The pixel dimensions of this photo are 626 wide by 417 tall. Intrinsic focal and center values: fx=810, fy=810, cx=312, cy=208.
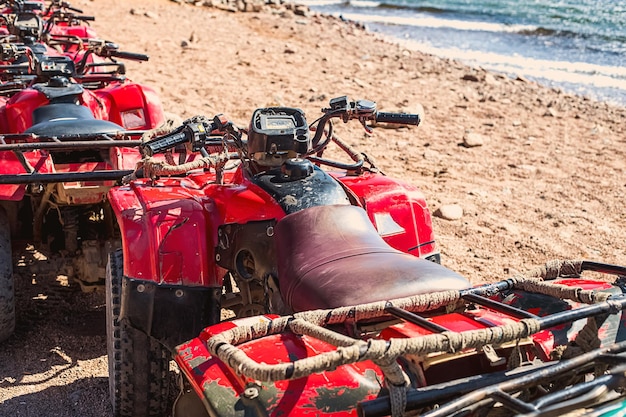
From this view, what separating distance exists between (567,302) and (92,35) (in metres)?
7.89

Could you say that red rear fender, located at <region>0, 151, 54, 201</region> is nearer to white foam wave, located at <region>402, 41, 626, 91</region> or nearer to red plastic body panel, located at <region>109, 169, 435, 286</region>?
red plastic body panel, located at <region>109, 169, 435, 286</region>

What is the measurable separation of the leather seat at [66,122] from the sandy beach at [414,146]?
2.66 ft

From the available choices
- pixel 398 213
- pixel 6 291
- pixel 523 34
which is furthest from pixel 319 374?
pixel 523 34

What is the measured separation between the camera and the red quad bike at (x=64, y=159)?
169 inches

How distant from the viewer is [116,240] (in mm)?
4652

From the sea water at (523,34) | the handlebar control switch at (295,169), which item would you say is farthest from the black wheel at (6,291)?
the sea water at (523,34)

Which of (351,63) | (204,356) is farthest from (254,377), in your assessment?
(351,63)

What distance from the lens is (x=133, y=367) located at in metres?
3.48

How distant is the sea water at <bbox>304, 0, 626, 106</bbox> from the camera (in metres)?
15.9

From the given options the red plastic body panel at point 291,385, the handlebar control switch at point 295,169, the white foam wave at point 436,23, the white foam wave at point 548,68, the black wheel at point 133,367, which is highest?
the handlebar control switch at point 295,169

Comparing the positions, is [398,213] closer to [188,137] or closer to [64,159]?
[188,137]

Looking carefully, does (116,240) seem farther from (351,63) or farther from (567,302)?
(351,63)

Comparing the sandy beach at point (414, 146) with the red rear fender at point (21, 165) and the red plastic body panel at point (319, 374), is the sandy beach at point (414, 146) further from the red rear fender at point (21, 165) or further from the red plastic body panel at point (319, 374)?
the red plastic body panel at point (319, 374)

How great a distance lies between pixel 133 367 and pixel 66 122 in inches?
81.3
